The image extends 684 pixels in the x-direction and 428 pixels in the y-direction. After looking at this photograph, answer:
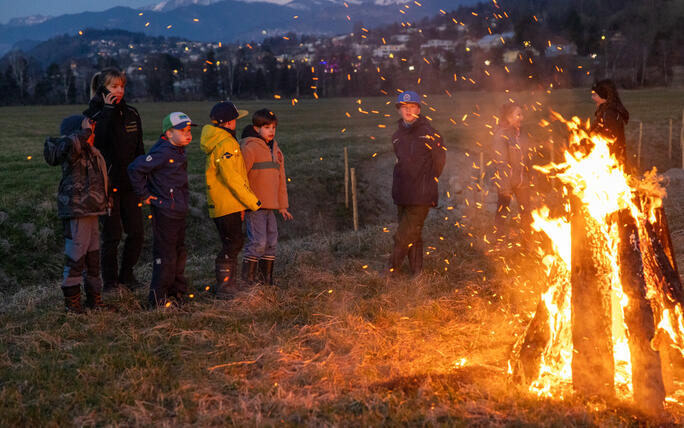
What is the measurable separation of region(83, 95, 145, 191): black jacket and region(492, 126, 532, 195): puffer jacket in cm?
491

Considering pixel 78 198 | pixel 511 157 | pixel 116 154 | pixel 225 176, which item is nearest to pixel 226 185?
pixel 225 176

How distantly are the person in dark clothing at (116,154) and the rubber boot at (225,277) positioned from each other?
1041mm

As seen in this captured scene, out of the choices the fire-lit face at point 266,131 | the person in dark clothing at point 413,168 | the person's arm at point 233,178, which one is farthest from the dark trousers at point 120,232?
the person in dark clothing at point 413,168

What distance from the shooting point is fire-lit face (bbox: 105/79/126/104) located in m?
6.42

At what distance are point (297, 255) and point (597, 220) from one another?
15.0ft

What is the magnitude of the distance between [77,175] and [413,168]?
3561 mm

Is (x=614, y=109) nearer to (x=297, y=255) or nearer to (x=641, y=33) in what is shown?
(x=297, y=255)

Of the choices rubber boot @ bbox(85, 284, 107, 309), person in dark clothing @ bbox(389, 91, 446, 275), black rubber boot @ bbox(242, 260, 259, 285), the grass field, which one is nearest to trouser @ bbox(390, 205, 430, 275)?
person in dark clothing @ bbox(389, 91, 446, 275)

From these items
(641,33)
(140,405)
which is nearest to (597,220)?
(140,405)

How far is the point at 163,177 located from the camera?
617cm

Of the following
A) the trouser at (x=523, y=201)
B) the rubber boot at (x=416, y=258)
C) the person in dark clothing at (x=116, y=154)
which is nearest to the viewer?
the person in dark clothing at (x=116, y=154)

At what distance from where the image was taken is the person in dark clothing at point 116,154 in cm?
647

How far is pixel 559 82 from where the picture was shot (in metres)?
52.1

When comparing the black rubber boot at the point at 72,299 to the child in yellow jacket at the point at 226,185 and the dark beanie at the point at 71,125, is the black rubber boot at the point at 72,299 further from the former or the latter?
the dark beanie at the point at 71,125
